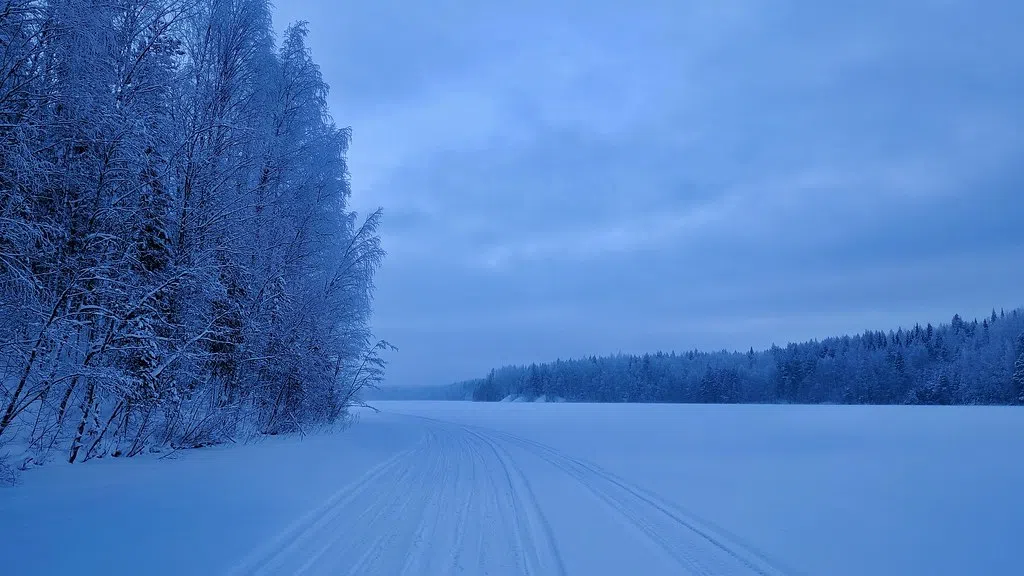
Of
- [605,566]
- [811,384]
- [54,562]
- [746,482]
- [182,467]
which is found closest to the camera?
[54,562]

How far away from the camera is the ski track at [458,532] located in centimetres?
508

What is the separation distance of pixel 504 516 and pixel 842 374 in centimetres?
10066

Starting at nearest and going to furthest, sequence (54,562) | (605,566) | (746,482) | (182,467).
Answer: (54,562) < (605,566) < (182,467) < (746,482)

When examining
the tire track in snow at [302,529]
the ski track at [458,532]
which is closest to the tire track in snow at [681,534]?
the ski track at [458,532]

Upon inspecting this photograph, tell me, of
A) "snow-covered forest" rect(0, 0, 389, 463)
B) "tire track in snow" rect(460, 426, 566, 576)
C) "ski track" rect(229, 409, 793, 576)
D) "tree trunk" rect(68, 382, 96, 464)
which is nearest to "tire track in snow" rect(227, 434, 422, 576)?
"ski track" rect(229, 409, 793, 576)

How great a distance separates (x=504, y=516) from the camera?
7156 mm

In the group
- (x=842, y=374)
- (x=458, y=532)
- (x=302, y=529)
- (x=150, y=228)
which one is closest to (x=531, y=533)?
(x=458, y=532)

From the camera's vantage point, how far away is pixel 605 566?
5.29 m

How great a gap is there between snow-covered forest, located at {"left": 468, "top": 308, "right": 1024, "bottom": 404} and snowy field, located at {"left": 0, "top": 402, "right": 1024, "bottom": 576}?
3012 inches

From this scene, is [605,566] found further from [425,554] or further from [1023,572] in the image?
[1023,572]

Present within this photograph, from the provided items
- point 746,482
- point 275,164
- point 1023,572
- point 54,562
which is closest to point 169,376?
point 54,562

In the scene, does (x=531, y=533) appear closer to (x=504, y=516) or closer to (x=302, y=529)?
(x=504, y=516)

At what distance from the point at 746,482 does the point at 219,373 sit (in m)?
12.7

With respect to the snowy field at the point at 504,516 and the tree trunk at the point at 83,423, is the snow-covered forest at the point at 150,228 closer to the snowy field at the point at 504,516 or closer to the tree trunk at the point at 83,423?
the tree trunk at the point at 83,423
